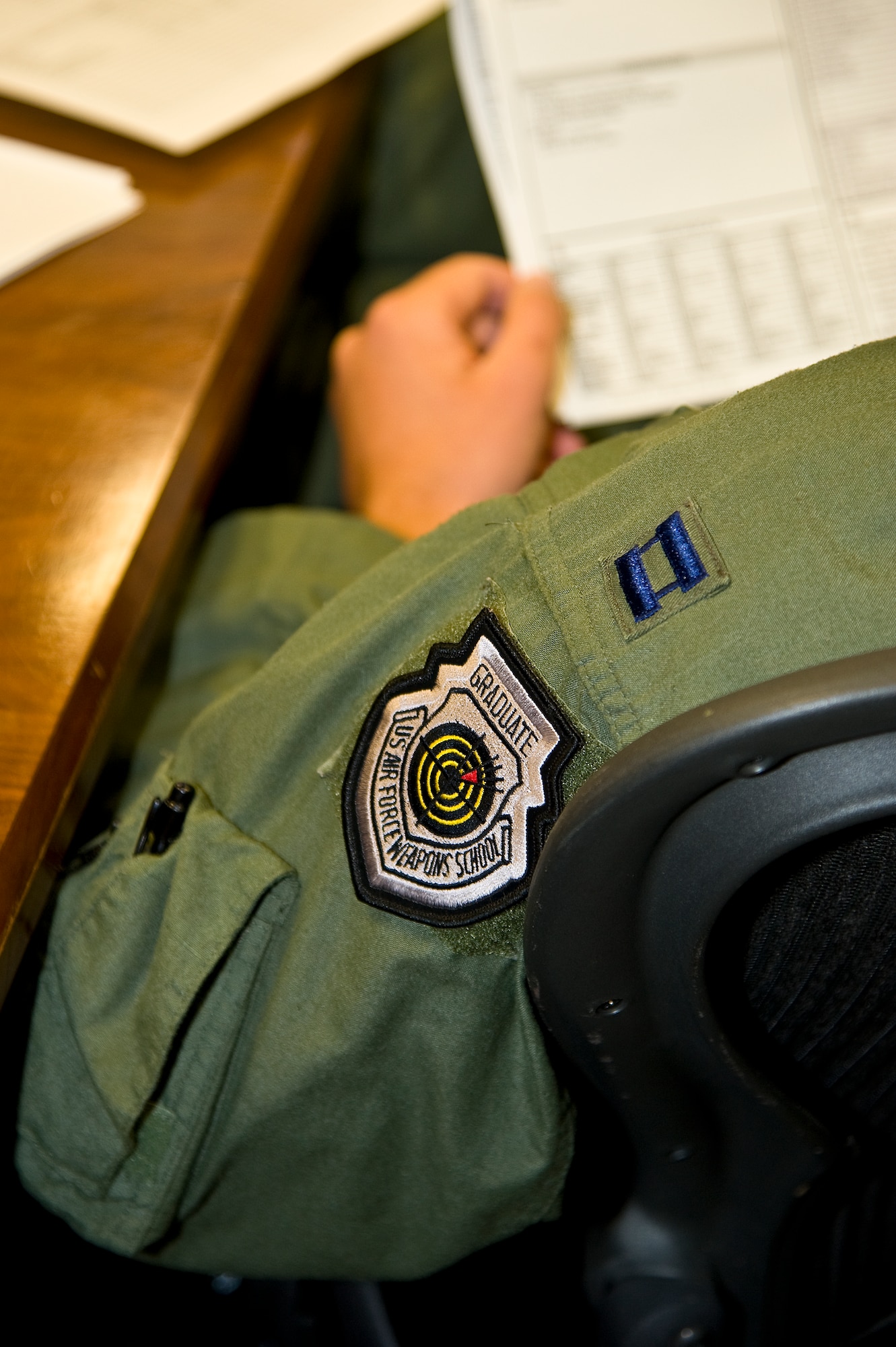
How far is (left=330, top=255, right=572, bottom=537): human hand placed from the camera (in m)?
0.64

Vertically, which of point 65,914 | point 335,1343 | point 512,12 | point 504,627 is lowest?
point 335,1343

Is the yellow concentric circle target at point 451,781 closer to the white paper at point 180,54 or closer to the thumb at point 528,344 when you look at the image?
the thumb at point 528,344

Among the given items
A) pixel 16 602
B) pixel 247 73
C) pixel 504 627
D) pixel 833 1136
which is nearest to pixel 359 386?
pixel 247 73

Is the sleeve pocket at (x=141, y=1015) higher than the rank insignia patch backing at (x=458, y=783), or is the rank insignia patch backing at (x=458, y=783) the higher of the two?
the rank insignia patch backing at (x=458, y=783)

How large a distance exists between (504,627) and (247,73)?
576mm

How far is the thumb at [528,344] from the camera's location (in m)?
0.65

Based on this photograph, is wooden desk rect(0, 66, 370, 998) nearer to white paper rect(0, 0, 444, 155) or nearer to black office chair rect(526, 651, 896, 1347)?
white paper rect(0, 0, 444, 155)

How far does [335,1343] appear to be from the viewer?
0.65 meters

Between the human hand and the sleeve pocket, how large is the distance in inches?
11.6

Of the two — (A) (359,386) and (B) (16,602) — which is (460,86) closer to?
(A) (359,386)

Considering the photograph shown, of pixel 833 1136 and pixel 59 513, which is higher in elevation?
pixel 59 513

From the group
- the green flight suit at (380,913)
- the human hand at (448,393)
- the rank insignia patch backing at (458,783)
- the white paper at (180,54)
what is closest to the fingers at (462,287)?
the human hand at (448,393)

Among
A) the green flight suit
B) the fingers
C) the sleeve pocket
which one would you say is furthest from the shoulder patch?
the fingers

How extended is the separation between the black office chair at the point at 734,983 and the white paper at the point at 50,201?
524 mm
